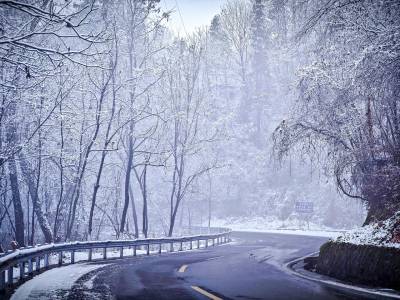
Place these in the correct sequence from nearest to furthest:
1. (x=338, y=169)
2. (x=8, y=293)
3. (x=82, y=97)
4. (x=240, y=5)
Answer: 1. (x=8, y=293)
2. (x=338, y=169)
3. (x=82, y=97)
4. (x=240, y=5)

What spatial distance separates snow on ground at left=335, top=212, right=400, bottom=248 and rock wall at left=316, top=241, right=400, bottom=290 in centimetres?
18

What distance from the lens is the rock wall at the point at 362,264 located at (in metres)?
9.80

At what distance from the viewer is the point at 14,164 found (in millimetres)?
23891

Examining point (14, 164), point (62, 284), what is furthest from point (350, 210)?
point (62, 284)

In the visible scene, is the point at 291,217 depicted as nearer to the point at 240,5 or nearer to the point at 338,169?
the point at 240,5

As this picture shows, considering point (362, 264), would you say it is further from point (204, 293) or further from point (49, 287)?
point (49, 287)

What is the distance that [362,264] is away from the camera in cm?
1117

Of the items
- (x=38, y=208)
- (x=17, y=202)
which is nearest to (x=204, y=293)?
(x=17, y=202)

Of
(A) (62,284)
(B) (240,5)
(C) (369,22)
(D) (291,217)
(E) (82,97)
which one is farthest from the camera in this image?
(B) (240,5)

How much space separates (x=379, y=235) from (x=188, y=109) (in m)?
25.2

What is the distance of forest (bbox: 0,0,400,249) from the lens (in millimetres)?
12281

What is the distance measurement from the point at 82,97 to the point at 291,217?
3610cm

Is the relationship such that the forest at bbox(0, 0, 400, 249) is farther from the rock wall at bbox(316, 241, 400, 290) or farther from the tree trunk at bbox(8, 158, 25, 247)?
the rock wall at bbox(316, 241, 400, 290)

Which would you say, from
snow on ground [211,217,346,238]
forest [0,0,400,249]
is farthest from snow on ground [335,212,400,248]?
snow on ground [211,217,346,238]
